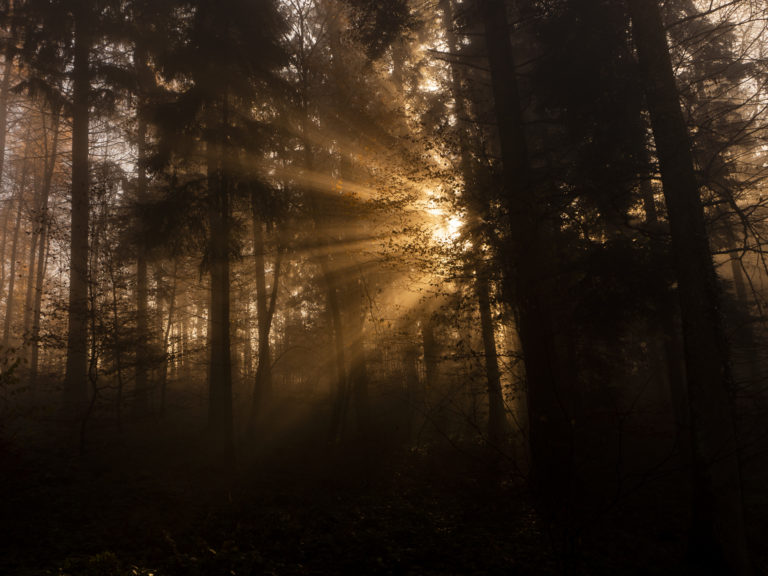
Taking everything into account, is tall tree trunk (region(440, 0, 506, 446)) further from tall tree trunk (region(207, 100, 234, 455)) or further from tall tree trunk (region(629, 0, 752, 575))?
tall tree trunk (region(207, 100, 234, 455))

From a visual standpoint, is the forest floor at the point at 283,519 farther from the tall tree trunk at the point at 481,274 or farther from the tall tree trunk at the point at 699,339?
the tall tree trunk at the point at 481,274

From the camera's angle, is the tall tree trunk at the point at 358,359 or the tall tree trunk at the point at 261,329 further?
the tall tree trunk at the point at 358,359

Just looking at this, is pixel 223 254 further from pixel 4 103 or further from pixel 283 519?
pixel 4 103

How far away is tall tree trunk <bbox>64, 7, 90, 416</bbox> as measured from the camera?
1464cm

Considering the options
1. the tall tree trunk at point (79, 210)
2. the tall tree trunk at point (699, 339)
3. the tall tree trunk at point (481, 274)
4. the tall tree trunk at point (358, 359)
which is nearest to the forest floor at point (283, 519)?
the tall tree trunk at point (699, 339)

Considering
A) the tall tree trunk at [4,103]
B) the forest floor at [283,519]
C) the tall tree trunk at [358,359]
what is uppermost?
the tall tree trunk at [4,103]

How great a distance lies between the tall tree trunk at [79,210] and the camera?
48.0 ft

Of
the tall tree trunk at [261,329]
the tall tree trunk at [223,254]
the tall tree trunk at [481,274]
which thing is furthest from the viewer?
the tall tree trunk at [261,329]

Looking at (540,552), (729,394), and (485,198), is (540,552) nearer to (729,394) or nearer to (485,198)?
(729,394)

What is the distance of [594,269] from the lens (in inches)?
370

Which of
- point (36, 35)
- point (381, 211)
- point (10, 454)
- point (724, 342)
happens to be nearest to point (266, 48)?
point (381, 211)

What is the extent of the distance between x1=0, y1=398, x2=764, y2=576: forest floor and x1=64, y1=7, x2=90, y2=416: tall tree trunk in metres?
2.53

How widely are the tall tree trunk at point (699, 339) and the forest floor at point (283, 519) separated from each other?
86 centimetres

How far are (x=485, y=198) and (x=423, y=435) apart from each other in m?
9.49
